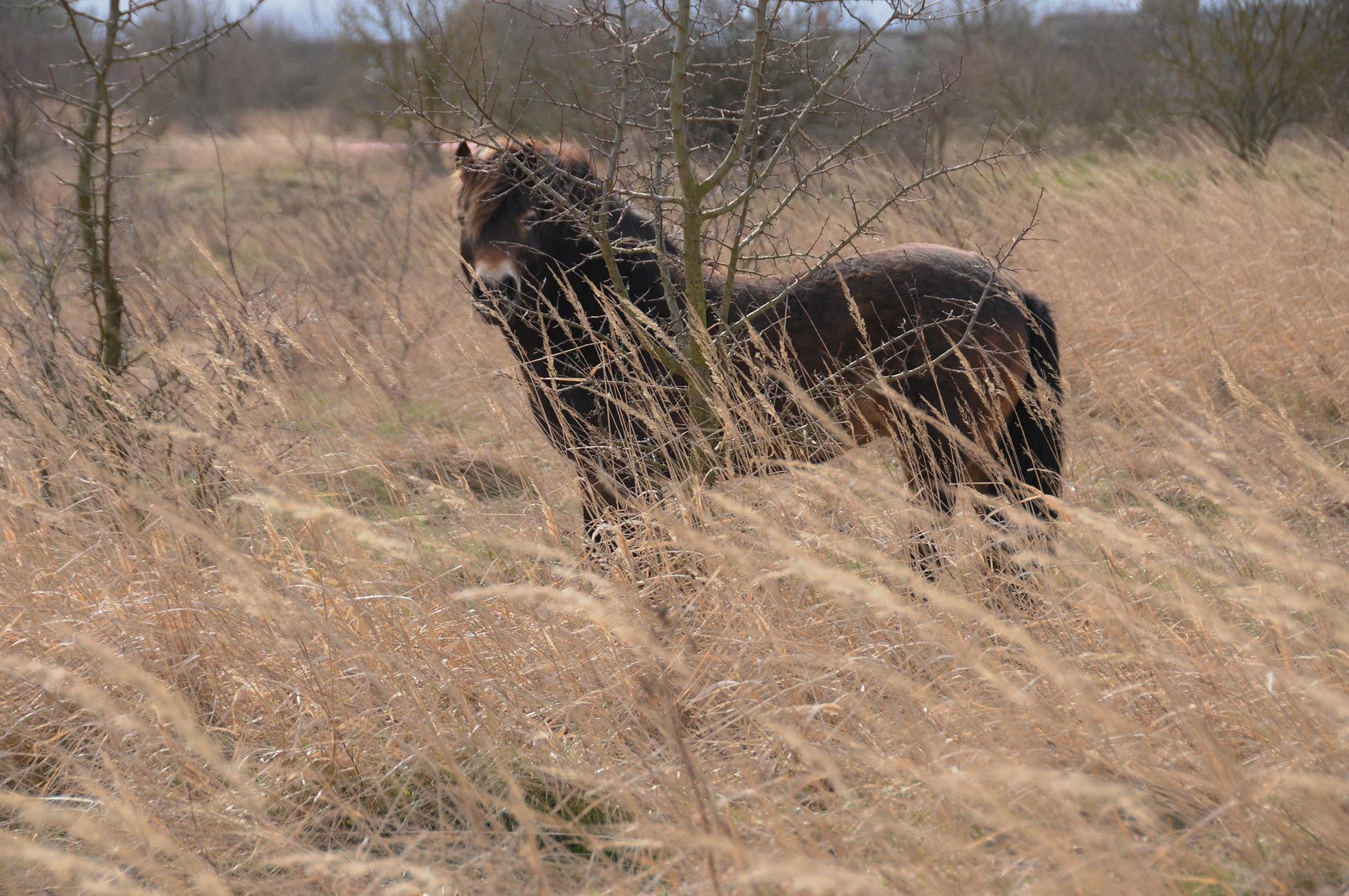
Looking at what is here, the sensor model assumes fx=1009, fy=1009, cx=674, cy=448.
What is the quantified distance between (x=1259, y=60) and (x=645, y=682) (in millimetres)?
13808

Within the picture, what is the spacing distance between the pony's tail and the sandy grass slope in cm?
20

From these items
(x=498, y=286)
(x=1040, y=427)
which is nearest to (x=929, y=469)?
(x=1040, y=427)

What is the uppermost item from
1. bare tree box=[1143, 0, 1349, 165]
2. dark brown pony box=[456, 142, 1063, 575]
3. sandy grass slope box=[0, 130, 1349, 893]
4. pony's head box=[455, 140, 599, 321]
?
bare tree box=[1143, 0, 1349, 165]

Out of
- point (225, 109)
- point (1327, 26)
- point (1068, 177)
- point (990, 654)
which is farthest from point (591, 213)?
point (225, 109)

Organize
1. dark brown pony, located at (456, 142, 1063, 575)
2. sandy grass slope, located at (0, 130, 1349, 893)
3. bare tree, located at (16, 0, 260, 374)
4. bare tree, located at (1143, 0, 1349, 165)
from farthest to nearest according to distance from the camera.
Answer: bare tree, located at (1143, 0, 1349, 165) < bare tree, located at (16, 0, 260, 374) < dark brown pony, located at (456, 142, 1063, 575) < sandy grass slope, located at (0, 130, 1349, 893)

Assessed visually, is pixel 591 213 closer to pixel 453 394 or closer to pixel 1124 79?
pixel 453 394

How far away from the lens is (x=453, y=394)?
20.3ft

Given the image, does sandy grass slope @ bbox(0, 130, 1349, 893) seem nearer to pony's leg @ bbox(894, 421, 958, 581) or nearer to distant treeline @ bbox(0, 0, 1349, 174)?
pony's leg @ bbox(894, 421, 958, 581)

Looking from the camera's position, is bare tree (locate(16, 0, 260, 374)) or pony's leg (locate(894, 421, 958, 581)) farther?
bare tree (locate(16, 0, 260, 374))

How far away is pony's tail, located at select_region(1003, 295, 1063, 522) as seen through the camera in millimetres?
3262

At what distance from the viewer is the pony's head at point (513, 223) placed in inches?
130

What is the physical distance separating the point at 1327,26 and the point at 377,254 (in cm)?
1176

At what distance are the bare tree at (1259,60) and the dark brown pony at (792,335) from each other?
10651 mm

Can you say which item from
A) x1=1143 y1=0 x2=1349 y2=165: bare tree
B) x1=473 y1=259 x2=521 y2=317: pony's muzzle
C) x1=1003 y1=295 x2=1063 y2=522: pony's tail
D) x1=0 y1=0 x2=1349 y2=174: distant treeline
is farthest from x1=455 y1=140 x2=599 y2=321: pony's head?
x1=1143 y1=0 x2=1349 y2=165: bare tree
